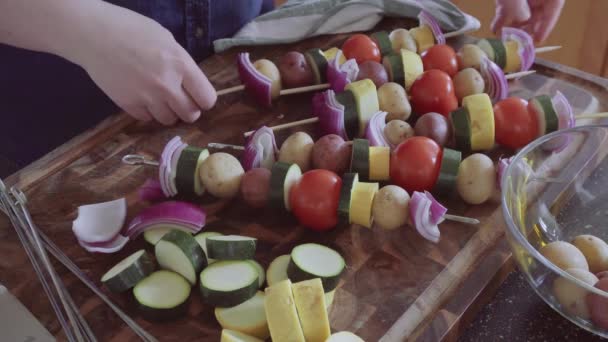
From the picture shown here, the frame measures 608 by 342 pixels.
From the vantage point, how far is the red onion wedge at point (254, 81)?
1821mm

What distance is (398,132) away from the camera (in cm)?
166

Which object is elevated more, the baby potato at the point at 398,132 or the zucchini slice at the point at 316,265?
the baby potato at the point at 398,132

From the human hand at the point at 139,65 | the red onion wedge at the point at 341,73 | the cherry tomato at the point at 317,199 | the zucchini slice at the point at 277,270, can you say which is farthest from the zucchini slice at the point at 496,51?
the zucchini slice at the point at 277,270

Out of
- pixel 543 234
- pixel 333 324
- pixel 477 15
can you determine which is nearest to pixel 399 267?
pixel 333 324

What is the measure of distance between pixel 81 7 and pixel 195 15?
0.48m

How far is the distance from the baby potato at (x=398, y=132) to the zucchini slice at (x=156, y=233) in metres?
0.55

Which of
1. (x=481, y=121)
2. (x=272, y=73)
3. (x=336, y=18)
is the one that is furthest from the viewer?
(x=336, y=18)

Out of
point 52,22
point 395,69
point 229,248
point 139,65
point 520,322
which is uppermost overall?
point 52,22

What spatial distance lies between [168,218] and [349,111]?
1.76ft

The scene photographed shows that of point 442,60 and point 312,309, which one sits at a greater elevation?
point 442,60

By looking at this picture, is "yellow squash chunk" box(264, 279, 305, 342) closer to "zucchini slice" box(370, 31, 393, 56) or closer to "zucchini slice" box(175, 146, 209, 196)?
"zucchini slice" box(175, 146, 209, 196)

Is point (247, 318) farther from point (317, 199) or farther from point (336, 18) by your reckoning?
point (336, 18)

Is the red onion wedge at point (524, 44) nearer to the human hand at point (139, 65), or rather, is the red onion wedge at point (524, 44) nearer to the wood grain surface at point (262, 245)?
the wood grain surface at point (262, 245)

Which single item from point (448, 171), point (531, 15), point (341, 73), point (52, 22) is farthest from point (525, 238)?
point (52, 22)
